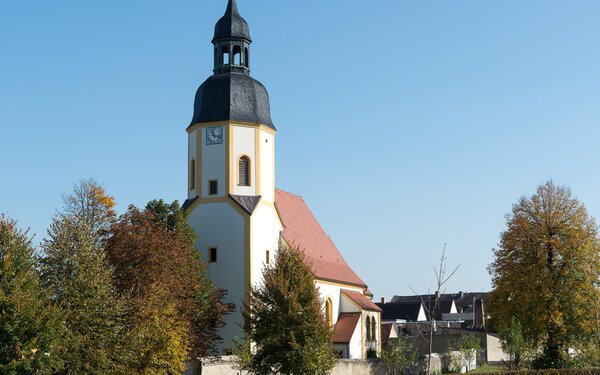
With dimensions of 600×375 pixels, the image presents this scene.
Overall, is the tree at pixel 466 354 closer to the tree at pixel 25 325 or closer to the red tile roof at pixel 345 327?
the red tile roof at pixel 345 327

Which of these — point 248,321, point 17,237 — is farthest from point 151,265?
point 17,237

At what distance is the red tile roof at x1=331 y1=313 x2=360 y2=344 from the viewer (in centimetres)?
5273

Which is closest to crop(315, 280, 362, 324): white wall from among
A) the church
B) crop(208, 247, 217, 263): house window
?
the church

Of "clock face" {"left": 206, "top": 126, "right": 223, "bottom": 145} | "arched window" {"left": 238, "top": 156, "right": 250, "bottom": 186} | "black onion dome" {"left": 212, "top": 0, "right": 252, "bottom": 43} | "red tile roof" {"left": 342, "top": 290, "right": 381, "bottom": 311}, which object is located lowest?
"red tile roof" {"left": 342, "top": 290, "right": 381, "bottom": 311}

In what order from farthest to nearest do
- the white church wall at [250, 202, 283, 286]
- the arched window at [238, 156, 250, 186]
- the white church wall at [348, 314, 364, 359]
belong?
the white church wall at [348, 314, 364, 359] → the arched window at [238, 156, 250, 186] → the white church wall at [250, 202, 283, 286]

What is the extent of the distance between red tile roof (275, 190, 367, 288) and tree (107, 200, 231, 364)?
952 centimetres

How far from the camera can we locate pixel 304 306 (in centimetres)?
3712

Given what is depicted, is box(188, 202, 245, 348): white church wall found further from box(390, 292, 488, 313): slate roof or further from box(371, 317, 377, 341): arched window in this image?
box(390, 292, 488, 313): slate roof

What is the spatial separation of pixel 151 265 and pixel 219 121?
37.7 ft

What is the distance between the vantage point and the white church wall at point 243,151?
4653cm

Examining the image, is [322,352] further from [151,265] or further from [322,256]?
[322,256]

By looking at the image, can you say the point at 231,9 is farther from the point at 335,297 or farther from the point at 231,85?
the point at 335,297

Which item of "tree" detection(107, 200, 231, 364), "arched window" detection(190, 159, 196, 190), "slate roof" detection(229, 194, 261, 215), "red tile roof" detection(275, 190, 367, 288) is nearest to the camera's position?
"tree" detection(107, 200, 231, 364)

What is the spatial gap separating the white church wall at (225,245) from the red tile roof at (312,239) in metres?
5.61
